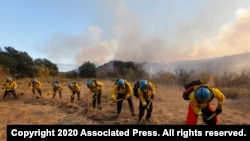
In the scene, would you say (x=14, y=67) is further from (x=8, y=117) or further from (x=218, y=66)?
(x=8, y=117)

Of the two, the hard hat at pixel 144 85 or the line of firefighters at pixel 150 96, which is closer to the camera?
the line of firefighters at pixel 150 96

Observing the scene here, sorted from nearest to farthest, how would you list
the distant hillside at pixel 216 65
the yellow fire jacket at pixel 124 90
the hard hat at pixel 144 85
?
the hard hat at pixel 144 85 → the yellow fire jacket at pixel 124 90 → the distant hillside at pixel 216 65

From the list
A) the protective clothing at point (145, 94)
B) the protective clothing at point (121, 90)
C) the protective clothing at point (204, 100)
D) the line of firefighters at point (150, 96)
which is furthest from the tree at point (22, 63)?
the protective clothing at point (204, 100)

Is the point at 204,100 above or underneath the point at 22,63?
underneath

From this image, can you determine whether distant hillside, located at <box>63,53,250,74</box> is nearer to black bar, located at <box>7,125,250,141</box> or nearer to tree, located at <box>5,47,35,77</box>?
tree, located at <box>5,47,35,77</box>

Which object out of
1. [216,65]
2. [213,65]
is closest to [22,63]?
[213,65]

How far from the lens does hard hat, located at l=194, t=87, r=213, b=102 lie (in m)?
8.61

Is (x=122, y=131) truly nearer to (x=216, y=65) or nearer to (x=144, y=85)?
(x=144, y=85)

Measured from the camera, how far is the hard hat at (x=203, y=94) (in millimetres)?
8609

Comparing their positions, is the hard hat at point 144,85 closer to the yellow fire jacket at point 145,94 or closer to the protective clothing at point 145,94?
the protective clothing at point 145,94

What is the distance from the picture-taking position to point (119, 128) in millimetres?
8070

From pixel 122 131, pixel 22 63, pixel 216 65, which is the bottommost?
pixel 122 131

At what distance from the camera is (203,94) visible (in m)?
8.59

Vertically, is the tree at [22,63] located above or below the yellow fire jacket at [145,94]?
above
